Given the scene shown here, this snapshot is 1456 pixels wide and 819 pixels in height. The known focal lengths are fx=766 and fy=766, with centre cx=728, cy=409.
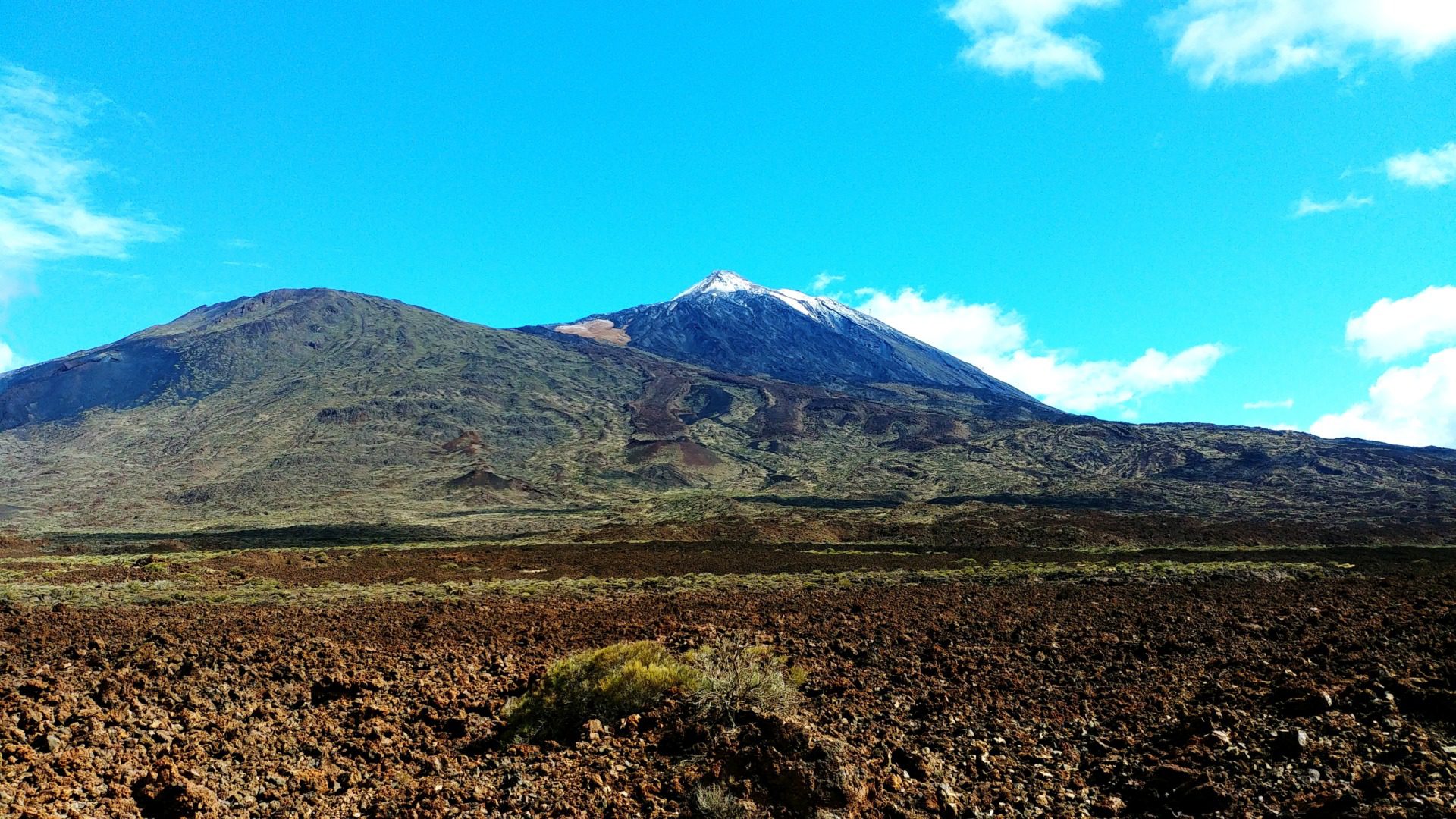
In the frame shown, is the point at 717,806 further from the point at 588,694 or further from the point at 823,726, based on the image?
the point at 588,694

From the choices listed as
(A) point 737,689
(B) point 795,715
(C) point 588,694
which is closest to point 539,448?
(C) point 588,694

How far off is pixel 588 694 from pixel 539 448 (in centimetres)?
8909

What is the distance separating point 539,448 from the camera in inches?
3711

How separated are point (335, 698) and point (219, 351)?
138326 millimetres

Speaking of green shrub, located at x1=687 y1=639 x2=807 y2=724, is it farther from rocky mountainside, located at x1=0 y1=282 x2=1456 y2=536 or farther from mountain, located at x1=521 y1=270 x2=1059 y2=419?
mountain, located at x1=521 y1=270 x2=1059 y2=419

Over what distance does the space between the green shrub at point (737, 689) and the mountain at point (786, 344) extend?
416 feet

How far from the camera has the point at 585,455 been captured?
3548 inches

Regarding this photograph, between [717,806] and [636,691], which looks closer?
[717,806]

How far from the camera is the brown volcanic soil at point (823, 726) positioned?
5.69 metres

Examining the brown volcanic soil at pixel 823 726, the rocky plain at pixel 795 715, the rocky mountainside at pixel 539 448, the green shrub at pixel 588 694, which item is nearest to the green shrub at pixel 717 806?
the rocky plain at pixel 795 715

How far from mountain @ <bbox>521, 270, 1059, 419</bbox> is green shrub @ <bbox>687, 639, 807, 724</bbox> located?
12676 cm

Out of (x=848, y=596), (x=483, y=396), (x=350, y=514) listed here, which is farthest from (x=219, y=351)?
(x=848, y=596)

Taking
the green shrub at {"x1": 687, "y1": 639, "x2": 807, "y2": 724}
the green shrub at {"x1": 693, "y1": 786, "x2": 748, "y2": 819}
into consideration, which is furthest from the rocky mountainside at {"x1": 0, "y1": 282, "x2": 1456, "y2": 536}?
the green shrub at {"x1": 693, "y1": 786, "x2": 748, "y2": 819}

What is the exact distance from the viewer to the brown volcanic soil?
569cm
